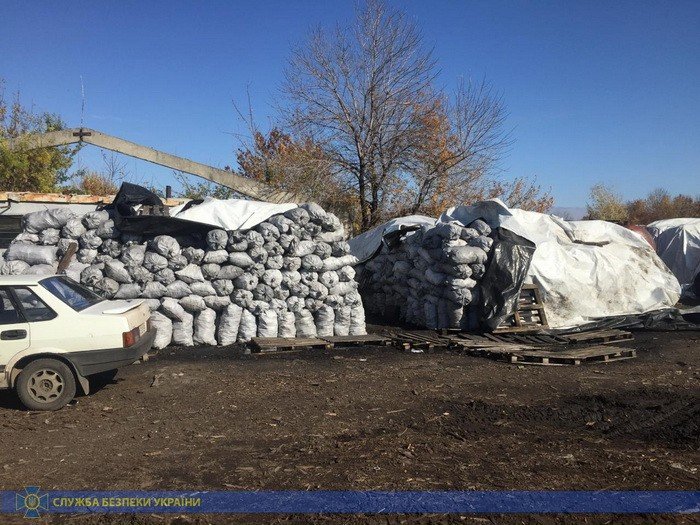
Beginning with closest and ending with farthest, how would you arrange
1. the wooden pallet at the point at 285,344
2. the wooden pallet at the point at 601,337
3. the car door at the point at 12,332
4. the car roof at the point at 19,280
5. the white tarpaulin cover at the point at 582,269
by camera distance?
1. the car door at the point at 12,332
2. the car roof at the point at 19,280
3. the wooden pallet at the point at 285,344
4. the wooden pallet at the point at 601,337
5. the white tarpaulin cover at the point at 582,269

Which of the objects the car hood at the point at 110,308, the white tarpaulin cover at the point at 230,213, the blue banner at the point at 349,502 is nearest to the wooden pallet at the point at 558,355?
the white tarpaulin cover at the point at 230,213

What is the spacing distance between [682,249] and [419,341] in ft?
39.4

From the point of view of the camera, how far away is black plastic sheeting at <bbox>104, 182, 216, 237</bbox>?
1023cm

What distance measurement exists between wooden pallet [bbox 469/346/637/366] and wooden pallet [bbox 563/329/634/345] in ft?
3.44

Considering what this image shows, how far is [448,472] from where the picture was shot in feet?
15.3

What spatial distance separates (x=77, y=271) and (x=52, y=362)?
157 inches

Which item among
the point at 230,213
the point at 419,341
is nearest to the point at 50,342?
the point at 230,213

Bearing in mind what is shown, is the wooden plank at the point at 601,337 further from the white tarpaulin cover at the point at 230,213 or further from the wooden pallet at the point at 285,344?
the white tarpaulin cover at the point at 230,213

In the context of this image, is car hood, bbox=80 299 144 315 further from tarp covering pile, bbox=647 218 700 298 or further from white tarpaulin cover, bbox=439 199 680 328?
tarp covering pile, bbox=647 218 700 298

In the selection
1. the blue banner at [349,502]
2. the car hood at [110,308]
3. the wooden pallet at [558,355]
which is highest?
the car hood at [110,308]

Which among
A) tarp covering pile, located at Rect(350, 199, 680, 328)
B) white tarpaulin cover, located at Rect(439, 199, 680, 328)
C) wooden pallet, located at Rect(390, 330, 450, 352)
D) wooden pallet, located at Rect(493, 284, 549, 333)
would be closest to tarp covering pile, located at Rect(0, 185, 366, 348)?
wooden pallet, located at Rect(390, 330, 450, 352)

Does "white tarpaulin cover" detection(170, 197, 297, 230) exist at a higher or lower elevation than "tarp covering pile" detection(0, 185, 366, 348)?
higher

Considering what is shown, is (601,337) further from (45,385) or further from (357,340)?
(45,385)

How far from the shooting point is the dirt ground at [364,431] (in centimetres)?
452
